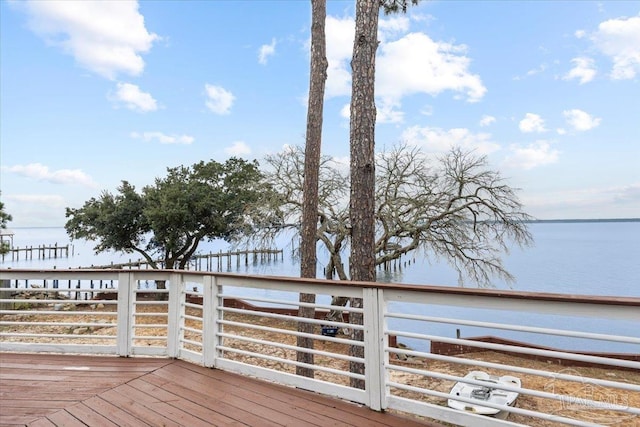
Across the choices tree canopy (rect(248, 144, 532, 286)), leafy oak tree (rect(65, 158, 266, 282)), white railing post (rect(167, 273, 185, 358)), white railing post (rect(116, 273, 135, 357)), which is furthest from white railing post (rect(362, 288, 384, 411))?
leafy oak tree (rect(65, 158, 266, 282))

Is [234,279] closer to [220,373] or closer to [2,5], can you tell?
[220,373]

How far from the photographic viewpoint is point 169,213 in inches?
601

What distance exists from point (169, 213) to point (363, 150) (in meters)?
13.3

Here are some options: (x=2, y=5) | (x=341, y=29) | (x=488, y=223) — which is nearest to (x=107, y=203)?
(x=2, y=5)

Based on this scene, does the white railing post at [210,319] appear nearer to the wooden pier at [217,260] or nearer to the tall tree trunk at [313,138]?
the tall tree trunk at [313,138]

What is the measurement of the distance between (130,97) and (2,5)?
7.11 metres

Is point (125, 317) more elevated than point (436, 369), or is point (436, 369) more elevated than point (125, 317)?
point (125, 317)

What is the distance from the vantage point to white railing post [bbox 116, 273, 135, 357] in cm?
331

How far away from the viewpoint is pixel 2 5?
812 cm

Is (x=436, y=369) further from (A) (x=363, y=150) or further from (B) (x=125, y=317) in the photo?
(B) (x=125, y=317)

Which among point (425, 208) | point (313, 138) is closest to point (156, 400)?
point (313, 138)

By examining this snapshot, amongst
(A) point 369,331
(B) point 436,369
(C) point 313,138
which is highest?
(C) point 313,138

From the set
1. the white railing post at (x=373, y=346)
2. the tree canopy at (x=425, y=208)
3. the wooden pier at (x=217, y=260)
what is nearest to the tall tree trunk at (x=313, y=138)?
the white railing post at (x=373, y=346)

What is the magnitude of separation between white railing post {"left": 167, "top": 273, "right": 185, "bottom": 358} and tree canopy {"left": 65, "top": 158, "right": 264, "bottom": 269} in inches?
480
